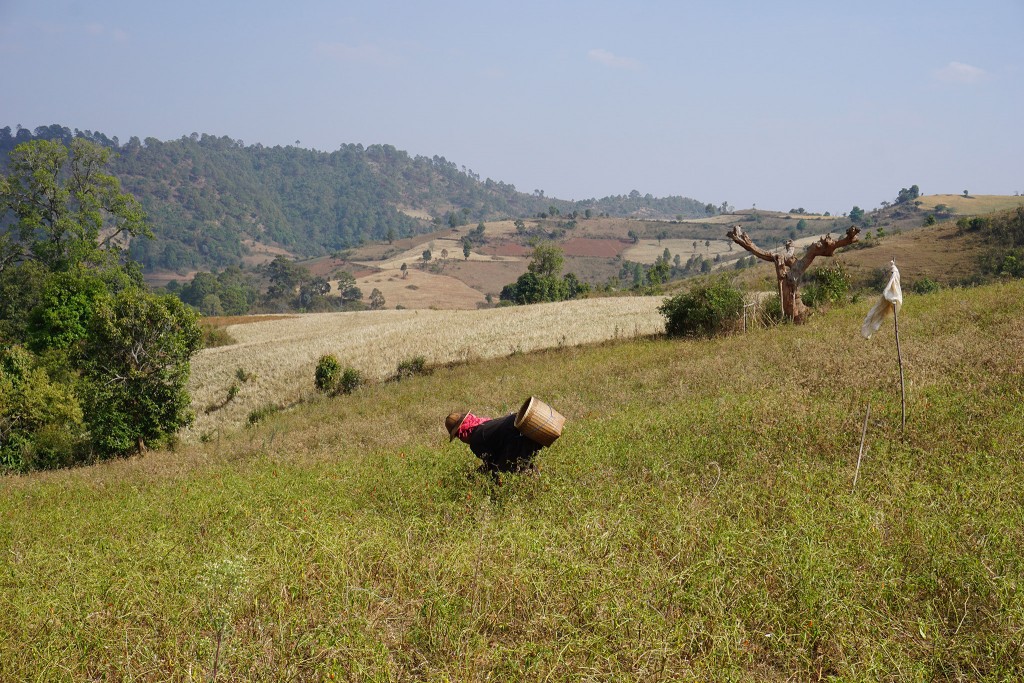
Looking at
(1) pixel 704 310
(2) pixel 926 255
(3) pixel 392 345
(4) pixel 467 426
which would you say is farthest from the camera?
(2) pixel 926 255

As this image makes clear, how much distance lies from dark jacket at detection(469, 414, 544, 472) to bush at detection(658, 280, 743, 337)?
16.1 metres

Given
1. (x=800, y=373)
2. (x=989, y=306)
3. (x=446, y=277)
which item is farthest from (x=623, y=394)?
(x=446, y=277)

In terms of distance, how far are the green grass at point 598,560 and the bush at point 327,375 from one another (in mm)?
19312

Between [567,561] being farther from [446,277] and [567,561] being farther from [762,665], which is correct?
[446,277]

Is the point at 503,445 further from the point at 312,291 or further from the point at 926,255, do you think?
the point at 312,291

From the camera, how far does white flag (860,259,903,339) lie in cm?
720

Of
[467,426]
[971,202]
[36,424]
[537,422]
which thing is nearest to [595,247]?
[971,202]

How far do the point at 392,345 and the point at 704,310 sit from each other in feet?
62.8

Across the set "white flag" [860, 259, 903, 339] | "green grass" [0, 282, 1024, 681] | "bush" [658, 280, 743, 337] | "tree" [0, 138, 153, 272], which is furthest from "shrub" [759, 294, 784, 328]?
"tree" [0, 138, 153, 272]

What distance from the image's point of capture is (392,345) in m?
36.2

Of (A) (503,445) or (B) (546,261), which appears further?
(B) (546,261)

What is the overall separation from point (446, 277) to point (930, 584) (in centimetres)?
14549

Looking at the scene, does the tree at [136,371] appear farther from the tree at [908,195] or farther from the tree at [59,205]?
the tree at [908,195]

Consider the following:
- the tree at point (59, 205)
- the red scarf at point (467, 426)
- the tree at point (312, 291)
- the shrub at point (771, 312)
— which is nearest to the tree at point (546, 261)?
the tree at point (59, 205)
